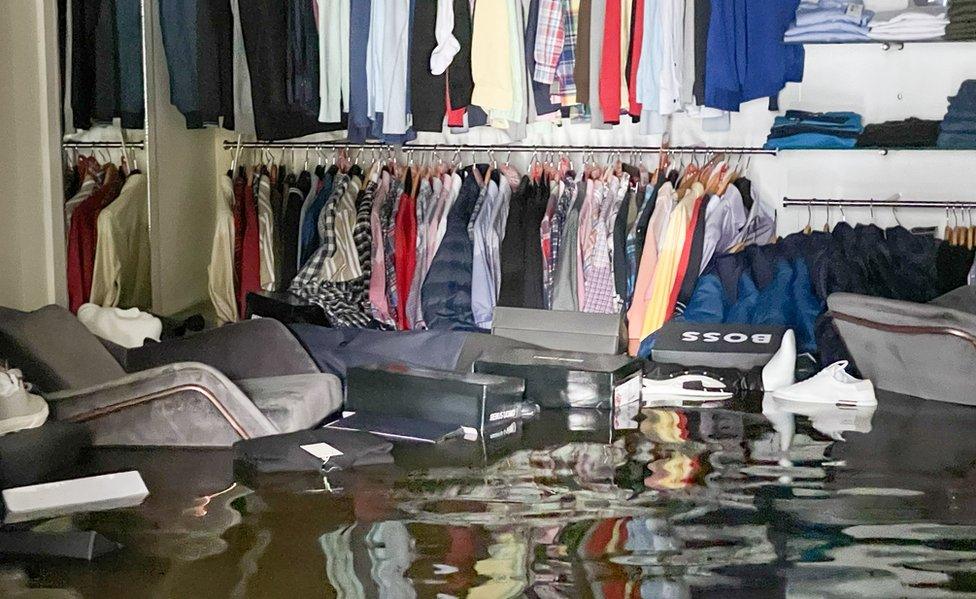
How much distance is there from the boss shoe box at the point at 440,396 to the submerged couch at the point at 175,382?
0.12m

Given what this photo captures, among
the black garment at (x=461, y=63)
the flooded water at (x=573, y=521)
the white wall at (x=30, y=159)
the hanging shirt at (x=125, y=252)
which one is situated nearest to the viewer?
the flooded water at (x=573, y=521)

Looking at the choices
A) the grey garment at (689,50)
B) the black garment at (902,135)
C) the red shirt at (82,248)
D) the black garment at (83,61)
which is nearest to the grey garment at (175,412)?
the red shirt at (82,248)

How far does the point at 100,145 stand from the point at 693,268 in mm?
2321

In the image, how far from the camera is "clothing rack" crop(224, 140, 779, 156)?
193 inches

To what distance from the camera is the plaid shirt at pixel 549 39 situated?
178 inches

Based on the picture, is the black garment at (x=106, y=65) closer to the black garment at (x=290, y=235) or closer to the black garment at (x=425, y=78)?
the black garment at (x=290, y=235)

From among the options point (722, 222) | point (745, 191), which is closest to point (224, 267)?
point (722, 222)

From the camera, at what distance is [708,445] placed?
7.86 feet

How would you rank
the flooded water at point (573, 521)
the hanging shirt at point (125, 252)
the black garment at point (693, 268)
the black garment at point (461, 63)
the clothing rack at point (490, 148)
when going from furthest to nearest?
the clothing rack at point (490, 148) → the black garment at point (461, 63) → the black garment at point (693, 268) → the hanging shirt at point (125, 252) → the flooded water at point (573, 521)

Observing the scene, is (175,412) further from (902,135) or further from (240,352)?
(902,135)

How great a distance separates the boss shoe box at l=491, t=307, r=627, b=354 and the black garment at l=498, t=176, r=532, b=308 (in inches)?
44.3

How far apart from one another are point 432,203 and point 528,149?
1.88 feet

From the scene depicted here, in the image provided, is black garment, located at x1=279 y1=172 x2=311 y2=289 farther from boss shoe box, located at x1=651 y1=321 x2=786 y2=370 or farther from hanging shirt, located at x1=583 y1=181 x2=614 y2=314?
boss shoe box, located at x1=651 y1=321 x2=786 y2=370

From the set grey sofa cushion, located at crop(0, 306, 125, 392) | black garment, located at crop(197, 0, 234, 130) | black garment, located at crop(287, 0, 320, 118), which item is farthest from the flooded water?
black garment, located at crop(197, 0, 234, 130)
